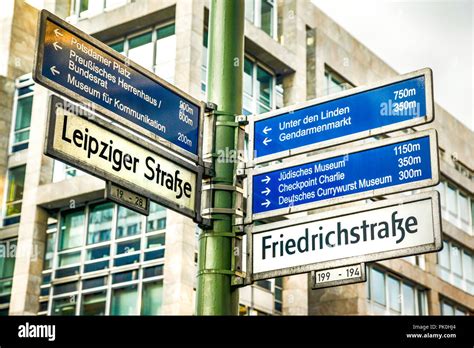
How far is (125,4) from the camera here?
2748cm

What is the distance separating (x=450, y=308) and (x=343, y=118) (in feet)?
101

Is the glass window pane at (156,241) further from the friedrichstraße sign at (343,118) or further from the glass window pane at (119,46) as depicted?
the friedrichstraße sign at (343,118)

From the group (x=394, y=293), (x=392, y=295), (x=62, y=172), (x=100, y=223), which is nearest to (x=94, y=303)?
(x=100, y=223)

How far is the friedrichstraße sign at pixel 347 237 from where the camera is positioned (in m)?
6.63

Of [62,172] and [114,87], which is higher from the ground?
[62,172]

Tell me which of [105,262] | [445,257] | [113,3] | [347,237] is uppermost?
[113,3]

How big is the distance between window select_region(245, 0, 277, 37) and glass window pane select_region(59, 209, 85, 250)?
8.54 metres

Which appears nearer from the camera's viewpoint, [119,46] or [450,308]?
[119,46]

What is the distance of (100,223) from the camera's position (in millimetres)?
25922

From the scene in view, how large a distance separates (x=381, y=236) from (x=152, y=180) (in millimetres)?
1790

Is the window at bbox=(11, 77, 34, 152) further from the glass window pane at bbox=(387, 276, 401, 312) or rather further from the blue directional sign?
the blue directional sign

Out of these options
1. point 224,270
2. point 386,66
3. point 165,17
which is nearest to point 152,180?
point 224,270

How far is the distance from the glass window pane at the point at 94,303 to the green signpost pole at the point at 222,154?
18.3 metres

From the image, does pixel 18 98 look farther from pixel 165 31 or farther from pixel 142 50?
pixel 165 31
